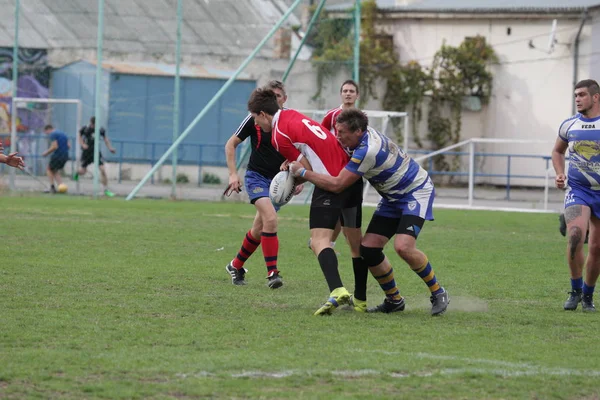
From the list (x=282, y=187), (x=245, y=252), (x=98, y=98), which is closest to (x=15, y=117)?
(x=98, y=98)

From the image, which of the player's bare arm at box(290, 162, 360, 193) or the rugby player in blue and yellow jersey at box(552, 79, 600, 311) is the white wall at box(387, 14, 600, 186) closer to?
the rugby player in blue and yellow jersey at box(552, 79, 600, 311)

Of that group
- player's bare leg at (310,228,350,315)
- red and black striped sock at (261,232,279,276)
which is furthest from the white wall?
player's bare leg at (310,228,350,315)

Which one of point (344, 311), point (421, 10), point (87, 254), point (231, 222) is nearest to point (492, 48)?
point (421, 10)

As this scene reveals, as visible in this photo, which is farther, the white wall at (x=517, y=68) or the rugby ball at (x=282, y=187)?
the white wall at (x=517, y=68)

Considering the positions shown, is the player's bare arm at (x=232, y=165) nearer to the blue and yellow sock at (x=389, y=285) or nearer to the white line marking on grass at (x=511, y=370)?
the blue and yellow sock at (x=389, y=285)

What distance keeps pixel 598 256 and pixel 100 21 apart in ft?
53.5

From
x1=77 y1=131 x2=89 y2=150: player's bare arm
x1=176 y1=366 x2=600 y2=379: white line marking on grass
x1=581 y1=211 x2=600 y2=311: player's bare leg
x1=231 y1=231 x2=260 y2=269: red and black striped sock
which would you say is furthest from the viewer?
x1=77 y1=131 x2=89 y2=150: player's bare arm

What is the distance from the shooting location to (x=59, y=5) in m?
25.2

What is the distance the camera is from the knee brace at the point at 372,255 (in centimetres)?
801

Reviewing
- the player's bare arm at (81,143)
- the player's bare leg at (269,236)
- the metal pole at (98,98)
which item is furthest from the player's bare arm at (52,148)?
the player's bare leg at (269,236)

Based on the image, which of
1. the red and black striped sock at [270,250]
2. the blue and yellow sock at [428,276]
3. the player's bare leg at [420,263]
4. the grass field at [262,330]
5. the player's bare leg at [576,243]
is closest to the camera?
the grass field at [262,330]

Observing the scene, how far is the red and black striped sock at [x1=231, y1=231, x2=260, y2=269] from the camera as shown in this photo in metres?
9.84

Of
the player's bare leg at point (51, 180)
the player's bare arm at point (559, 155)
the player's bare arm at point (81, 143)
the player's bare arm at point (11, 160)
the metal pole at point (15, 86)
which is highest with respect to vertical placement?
the metal pole at point (15, 86)

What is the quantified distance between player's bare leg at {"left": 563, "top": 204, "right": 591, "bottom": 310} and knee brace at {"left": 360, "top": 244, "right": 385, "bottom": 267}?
1669 millimetres
